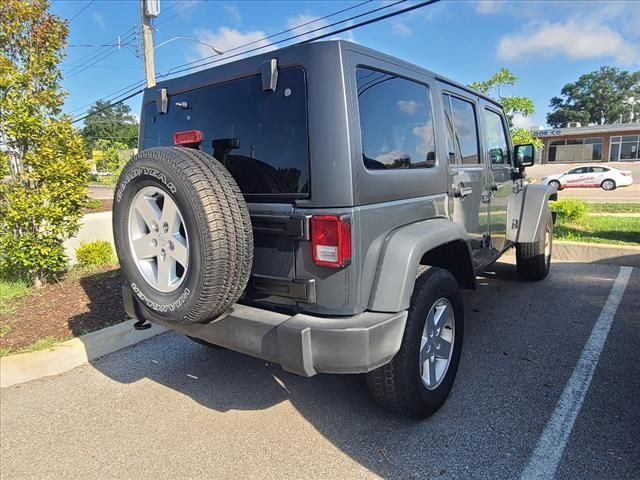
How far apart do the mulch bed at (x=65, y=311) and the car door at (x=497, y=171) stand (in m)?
3.78

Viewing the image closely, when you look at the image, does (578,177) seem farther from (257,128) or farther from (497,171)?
(257,128)

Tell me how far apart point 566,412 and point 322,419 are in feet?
4.94

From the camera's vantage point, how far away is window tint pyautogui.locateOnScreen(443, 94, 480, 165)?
3.32 metres

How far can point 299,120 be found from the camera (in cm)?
226

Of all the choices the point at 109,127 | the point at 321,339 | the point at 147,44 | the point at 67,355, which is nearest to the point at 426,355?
the point at 321,339

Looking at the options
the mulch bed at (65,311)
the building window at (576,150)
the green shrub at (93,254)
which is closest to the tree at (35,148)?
the mulch bed at (65,311)

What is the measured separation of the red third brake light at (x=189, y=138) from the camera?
261 centimetres

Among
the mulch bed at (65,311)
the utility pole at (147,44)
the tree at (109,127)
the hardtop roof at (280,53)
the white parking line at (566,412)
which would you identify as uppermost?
the tree at (109,127)

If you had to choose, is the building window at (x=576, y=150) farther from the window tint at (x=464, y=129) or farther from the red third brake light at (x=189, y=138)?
the red third brake light at (x=189, y=138)

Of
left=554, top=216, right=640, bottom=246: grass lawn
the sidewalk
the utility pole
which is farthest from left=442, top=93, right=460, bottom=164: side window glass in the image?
the utility pole

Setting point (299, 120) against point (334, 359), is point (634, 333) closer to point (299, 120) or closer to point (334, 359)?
point (334, 359)

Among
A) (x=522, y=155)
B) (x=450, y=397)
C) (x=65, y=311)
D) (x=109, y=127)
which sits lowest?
(x=450, y=397)

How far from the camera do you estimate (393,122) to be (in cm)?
257

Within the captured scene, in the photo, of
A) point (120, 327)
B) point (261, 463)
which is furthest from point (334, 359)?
point (120, 327)
